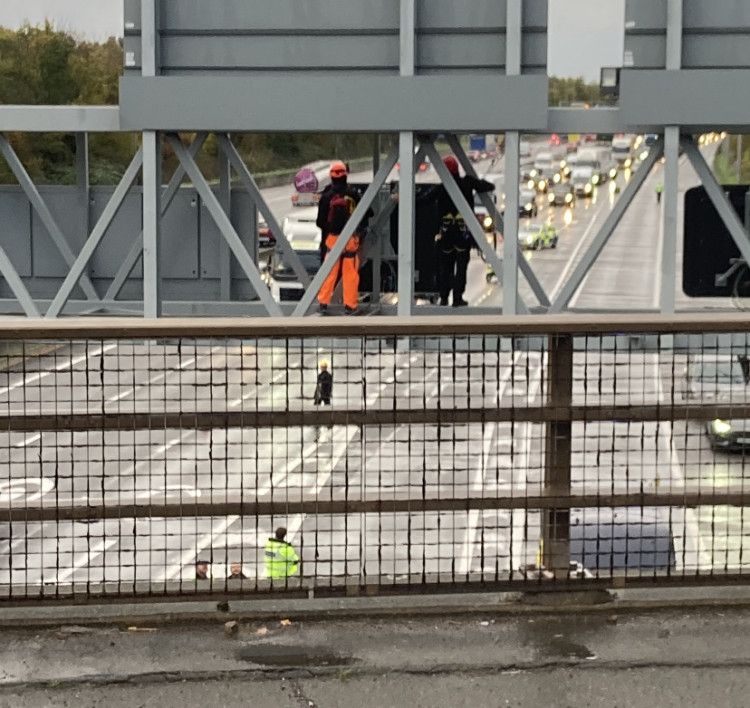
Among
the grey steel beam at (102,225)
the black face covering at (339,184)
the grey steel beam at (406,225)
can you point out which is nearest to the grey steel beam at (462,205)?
the grey steel beam at (406,225)

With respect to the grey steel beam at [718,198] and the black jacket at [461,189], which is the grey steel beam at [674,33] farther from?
the black jacket at [461,189]

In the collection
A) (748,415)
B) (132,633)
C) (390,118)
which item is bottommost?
(132,633)

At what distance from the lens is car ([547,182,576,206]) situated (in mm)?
109938

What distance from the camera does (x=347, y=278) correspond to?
18969mm

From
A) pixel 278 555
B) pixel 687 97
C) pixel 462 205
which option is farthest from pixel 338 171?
pixel 278 555

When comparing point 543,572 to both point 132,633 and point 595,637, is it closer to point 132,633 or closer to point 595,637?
point 595,637

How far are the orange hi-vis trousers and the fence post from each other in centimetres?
1235

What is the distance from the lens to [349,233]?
662 inches

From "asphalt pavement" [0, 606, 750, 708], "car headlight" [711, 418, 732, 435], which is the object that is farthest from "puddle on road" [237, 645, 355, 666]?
"car headlight" [711, 418, 732, 435]

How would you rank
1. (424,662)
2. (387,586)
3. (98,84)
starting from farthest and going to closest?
(98,84) → (387,586) → (424,662)

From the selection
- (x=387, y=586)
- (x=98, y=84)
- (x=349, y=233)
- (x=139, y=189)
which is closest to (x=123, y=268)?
(x=139, y=189)

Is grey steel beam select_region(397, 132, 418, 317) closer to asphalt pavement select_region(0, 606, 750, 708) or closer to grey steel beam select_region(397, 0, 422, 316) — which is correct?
grey steel beam select_region(397, 0, 422, 316)

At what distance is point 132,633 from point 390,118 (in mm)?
10920

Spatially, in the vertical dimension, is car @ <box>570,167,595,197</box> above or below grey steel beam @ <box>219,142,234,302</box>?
below
